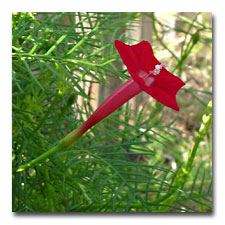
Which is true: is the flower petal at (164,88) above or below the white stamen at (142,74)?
below

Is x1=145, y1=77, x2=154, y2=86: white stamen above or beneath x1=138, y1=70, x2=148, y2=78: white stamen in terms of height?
beneath

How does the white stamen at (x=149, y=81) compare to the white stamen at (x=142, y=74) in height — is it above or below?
below
